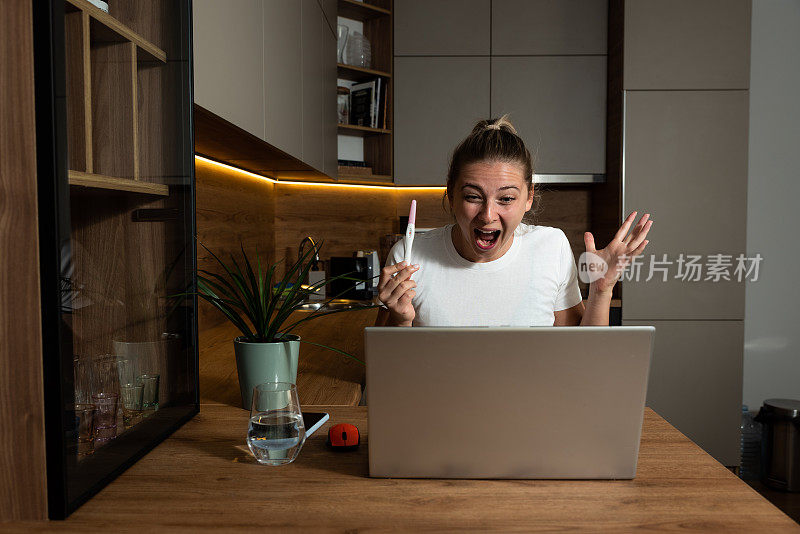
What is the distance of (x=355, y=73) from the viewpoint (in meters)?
3.51

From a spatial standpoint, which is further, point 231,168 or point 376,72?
point 376,72

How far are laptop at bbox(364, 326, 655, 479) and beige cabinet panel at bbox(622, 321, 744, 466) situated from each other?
95.9 inches

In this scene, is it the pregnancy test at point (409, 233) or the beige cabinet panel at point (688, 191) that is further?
the beige cabinet panel at point (688, 191)

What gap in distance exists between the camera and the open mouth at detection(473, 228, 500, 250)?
1.55 m

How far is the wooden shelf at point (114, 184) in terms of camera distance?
0.92 m

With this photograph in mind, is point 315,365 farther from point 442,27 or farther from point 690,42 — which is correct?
point 690,42

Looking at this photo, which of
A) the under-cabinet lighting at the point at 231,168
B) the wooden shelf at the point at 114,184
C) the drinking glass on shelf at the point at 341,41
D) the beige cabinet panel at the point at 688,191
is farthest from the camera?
the drinking glass on shelf at the point at 341,41

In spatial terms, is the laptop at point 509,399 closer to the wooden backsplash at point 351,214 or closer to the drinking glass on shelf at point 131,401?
the drinking glass on shelf at point 131,401

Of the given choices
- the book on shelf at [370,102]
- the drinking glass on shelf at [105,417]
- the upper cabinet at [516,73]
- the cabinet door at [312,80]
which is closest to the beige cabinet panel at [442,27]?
the upper cabinet at [516,73]

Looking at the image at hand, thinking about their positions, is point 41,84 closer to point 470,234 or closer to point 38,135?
point 38,135

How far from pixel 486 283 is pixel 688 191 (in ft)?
6.16

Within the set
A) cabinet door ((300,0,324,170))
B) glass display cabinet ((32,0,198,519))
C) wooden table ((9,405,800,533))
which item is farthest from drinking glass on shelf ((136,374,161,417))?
cabinet door ((300,0,324,170))

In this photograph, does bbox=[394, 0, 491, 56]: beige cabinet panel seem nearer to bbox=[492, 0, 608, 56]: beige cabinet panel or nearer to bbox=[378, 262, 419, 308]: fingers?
bbox=[492, 0, 608, 56]: beige cabinet panel

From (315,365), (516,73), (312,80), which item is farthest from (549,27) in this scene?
(315,365)
